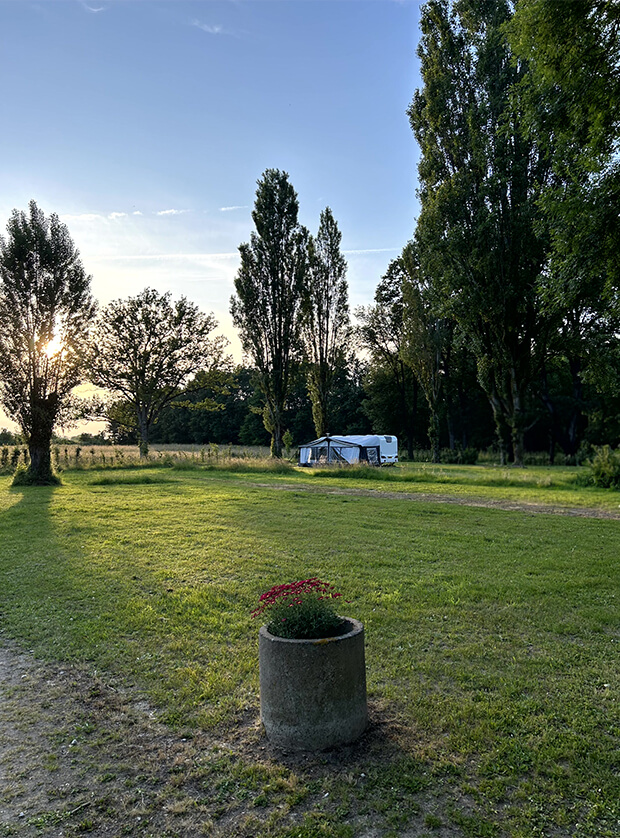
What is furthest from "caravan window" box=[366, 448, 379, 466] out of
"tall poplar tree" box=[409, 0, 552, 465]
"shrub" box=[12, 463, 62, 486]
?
"shrub" box=[12, 463, 62, 486]

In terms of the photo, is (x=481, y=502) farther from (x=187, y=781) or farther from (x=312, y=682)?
(x=187, y=781)

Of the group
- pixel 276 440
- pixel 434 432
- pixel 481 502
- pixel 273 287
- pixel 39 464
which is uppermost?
pixel 273 287

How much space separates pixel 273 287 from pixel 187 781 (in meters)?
32.1

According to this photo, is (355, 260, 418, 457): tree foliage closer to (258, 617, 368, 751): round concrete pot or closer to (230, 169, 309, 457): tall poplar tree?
(230, 169, 309, 457): tall poplar tree

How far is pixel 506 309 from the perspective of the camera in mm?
23141

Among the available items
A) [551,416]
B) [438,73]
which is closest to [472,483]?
[438,73]

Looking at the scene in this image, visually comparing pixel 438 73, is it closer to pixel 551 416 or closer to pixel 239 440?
pixel 551 416

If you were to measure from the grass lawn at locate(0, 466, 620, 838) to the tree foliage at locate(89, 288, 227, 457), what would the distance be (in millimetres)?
29900

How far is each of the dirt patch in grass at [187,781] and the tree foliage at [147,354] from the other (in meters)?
36.7

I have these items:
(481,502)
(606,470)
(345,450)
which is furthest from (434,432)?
(481,502)

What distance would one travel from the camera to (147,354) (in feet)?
130

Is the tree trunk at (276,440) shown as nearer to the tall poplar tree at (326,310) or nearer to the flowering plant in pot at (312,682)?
the tall poplar tree at (326,310)

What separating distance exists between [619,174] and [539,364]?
60.6 ft

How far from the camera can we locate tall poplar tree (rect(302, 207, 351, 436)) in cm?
3662
